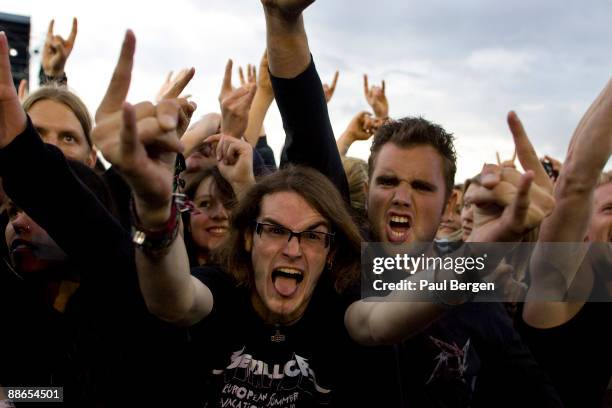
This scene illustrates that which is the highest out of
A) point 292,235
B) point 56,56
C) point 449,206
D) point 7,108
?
point 56,56

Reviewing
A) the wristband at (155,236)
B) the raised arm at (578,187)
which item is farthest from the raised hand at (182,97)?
the raised arm at (578,187)

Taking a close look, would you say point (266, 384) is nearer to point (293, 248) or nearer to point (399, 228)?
point (293, 248)

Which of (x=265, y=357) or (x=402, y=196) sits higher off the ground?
(x=402, y=196)

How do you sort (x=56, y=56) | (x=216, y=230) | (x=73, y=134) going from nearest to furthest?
1. (x=73, y=134)
2. (x=216, y=230)
3. (x=56, y=56)

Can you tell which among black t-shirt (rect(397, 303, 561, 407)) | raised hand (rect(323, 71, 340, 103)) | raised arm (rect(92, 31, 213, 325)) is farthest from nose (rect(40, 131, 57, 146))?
raised hand (rect(323, 71, 340, 103))

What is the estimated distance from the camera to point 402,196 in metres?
2.64

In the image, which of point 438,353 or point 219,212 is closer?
point 438,353

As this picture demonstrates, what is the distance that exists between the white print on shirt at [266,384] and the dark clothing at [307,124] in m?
0.82

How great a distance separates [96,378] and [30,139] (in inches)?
25.9

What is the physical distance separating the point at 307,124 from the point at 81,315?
106 cm

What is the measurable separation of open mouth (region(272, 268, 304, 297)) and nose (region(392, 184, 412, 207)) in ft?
2.05
